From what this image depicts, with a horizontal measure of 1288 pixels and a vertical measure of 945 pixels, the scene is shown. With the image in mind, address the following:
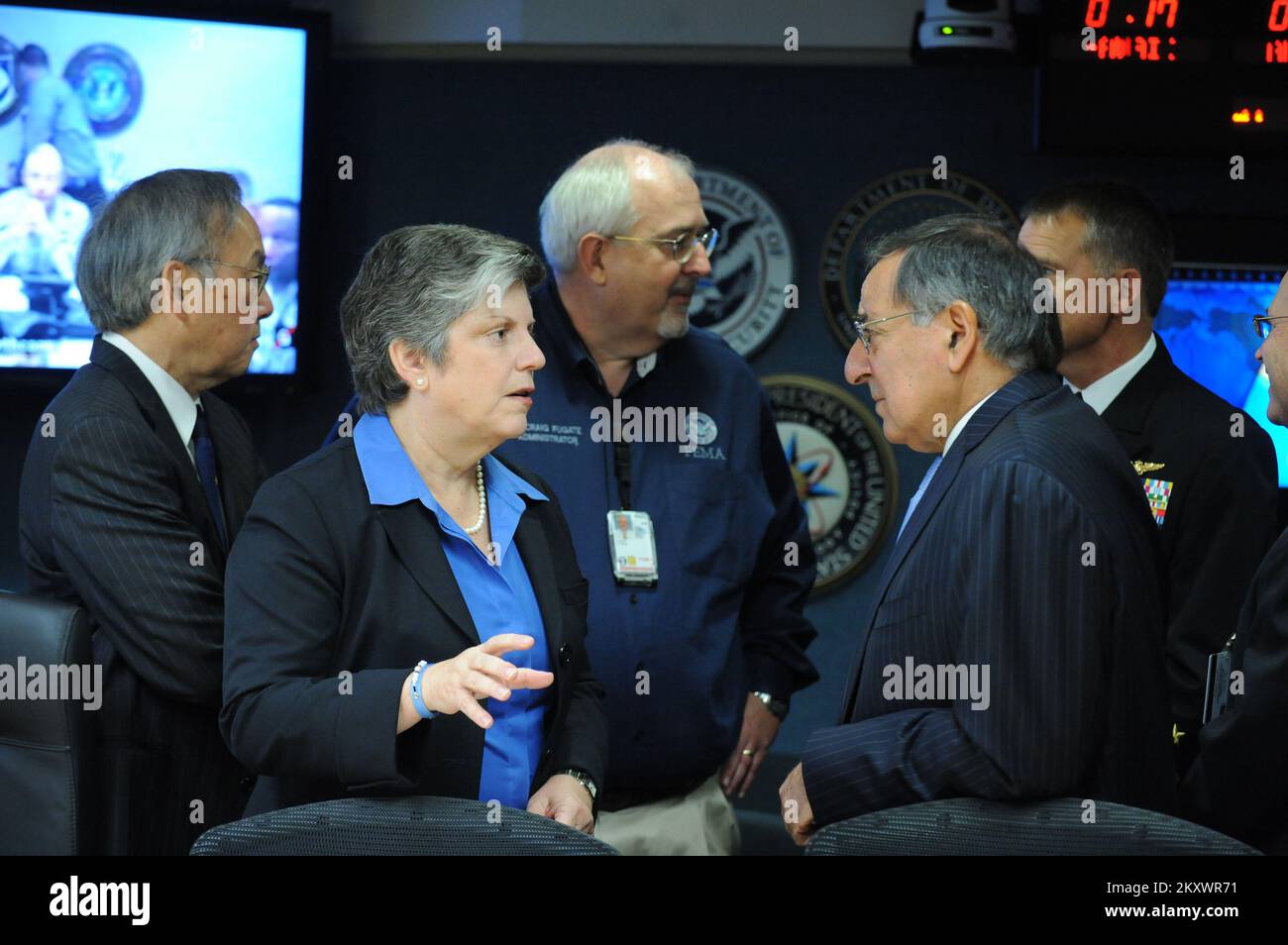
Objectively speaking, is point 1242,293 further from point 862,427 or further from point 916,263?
point 916,263

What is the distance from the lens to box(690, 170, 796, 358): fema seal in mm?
4344

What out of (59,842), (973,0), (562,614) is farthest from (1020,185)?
(59,842)

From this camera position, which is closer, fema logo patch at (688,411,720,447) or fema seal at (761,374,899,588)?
fema logo patch at (688,411,720,447)

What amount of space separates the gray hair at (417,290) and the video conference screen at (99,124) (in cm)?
206

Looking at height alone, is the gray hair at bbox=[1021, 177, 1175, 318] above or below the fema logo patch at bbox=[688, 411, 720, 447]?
above

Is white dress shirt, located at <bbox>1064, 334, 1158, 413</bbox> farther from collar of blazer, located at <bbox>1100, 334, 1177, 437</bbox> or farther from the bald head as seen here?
the bald head

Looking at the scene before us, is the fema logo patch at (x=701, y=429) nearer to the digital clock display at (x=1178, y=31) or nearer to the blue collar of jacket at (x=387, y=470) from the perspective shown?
the blue collar of jacket at (x=387, y=470)

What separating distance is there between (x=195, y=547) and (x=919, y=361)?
3.50ft

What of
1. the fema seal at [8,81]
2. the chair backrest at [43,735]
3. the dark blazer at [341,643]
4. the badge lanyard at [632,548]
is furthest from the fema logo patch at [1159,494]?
the fema seal at [8,81]

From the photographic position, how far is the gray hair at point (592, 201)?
2.82 m

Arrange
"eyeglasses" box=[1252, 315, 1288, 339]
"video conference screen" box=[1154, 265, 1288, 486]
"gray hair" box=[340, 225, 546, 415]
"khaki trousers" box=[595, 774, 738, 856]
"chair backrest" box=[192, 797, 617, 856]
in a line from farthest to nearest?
"video conference screen" box=[1154, 265, 1288, 486] < "khaki trousers" box=[595, 774, 738, 856] < "eyeglasses" box=[1252, 315, 1288, 339] < "gray hair" box=[340, 225, 546, 415] < "chair backrest" box=[192, 797, 617, 856]

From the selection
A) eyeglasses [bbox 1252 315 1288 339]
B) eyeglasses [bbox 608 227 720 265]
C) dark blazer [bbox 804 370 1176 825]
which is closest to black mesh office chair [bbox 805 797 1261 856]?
dark blazer [bbox 804 370 1176 825]

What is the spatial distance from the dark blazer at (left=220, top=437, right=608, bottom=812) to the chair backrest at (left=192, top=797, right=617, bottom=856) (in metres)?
0.17

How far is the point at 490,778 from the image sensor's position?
76.0 inches
